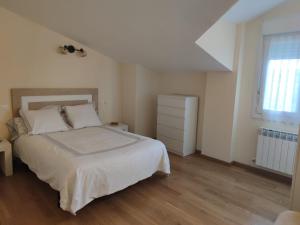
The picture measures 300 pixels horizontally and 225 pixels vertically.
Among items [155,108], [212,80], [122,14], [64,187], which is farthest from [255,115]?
[64,187]

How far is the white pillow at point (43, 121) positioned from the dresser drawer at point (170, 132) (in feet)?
5.52

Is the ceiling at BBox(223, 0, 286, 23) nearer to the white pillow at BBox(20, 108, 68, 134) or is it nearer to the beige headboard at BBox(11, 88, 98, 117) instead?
the beige headboard at BBox(11, 88, 98, 117)

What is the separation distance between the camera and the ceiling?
8.54 ft

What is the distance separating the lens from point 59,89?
3539 millimetres

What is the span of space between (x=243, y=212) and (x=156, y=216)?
0.90m

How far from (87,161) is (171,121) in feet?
6.66

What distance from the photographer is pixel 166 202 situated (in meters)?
2.37

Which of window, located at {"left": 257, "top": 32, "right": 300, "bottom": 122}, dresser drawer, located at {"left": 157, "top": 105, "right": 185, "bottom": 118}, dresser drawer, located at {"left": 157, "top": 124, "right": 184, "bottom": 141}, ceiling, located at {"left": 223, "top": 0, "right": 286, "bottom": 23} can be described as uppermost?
ceiling, located at {"left": 223, "top": 0, "right": 286, "bottom": 23}

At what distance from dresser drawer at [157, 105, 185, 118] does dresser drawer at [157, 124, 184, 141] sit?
0.86 feet

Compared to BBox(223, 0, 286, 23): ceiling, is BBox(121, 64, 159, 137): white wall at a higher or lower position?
lower

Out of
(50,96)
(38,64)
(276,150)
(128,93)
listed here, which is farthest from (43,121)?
(276,150)

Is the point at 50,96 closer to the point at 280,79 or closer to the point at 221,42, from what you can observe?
the point at 221,42

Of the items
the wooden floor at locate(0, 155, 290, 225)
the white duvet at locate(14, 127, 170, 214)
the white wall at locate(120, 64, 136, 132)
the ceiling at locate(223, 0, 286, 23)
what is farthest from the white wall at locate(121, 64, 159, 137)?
the ceiling at locate(223, 0, 286, 23)

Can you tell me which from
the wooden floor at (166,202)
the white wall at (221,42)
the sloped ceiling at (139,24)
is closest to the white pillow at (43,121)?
the wooden floor at (166,202)
